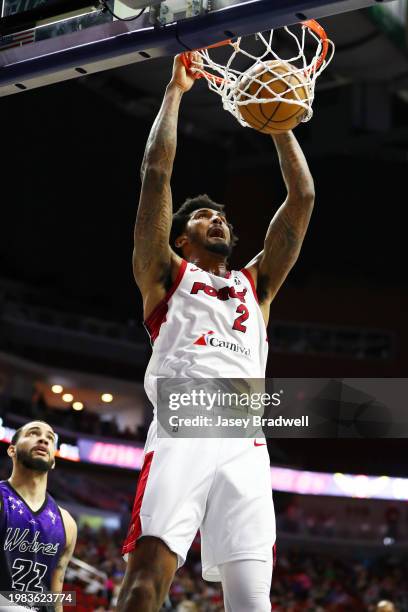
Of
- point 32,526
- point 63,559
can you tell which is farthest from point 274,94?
point 63,559

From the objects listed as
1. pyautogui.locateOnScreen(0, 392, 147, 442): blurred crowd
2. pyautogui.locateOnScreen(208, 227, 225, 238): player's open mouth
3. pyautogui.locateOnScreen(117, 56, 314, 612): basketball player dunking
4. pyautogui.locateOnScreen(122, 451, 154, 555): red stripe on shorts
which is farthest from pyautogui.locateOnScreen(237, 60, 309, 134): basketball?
pyautogui.locateOnScreen(0, 392, 147, 442): blurred crowd

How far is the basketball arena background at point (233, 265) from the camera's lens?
64.8 ft

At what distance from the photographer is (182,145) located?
2105 cm

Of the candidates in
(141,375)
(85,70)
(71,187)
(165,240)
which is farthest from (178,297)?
(141,375)

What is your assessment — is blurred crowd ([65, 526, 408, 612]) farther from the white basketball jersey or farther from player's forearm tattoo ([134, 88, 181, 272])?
player's forearm tattoo ([134, 88, 181, 272])

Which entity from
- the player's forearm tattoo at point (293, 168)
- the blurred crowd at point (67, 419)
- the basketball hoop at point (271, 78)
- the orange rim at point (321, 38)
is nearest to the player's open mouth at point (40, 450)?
the player's forearm tattoo at point (293, 168)

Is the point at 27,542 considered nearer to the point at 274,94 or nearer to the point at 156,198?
the point at 156,198

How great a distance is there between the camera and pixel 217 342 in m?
3.65

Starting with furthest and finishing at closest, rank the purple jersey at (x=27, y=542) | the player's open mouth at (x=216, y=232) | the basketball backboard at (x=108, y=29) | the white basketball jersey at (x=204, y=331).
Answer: the purple jersey at (x=27, y=542)
the player's open mouth at (x=216, y=232)
the white basketball jersey at (x=204, y=331)
the basketball backboard at (x=108, y=29)

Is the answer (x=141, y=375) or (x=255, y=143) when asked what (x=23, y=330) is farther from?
(x=255, y=143)

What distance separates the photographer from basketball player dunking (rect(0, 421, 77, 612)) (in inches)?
189

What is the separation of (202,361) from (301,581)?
1476cm

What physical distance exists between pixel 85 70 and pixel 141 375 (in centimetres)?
1910

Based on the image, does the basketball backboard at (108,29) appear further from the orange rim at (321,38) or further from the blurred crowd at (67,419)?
the blurred crowd at (67,419)
